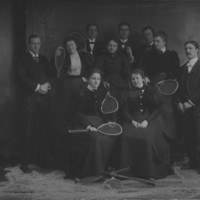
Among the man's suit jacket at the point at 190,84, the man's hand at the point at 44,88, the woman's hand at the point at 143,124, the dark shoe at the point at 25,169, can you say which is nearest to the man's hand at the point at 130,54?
the man's suit jacket at the point at 190,84

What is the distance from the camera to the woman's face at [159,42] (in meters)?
9.27

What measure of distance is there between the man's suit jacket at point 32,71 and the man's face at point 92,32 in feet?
2.50

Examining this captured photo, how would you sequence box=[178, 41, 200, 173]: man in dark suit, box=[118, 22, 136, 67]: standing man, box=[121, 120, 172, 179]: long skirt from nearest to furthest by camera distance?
box=[121, 120, 172, 179]: long skirt
box=[178, 41, 200, 173]: man in dark suit
box=[118, 22, 136, 67]: standing man

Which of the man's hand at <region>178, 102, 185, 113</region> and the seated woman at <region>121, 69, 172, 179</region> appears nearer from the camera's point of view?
the seated woman at <region>121, 69, 172, 179</region>

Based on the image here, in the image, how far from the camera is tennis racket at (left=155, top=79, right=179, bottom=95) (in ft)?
30.1

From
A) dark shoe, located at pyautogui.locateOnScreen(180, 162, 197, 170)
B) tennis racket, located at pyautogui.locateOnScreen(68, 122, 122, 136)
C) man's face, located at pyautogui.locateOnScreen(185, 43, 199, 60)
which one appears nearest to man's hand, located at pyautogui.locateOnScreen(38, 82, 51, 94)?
tennis racket, located at pyautogui.locateOnScreen(68, 122, 122, 136)

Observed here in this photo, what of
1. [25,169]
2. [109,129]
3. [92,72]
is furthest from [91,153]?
[92,72]

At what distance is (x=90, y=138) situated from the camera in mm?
8875

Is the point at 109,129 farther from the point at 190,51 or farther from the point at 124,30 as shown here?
the point at 190,51

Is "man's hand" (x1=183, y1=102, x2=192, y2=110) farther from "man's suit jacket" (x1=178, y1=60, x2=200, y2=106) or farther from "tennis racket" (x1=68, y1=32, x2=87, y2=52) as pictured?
"tennis racket" (x1=68, y1=32, x2=87, y2=52)

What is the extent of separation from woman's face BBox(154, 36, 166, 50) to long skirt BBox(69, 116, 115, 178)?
5.05 ft

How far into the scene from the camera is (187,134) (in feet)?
30.0

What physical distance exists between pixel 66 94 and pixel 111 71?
77cm

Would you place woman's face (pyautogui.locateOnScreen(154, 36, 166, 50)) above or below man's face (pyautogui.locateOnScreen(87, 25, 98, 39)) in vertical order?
below
